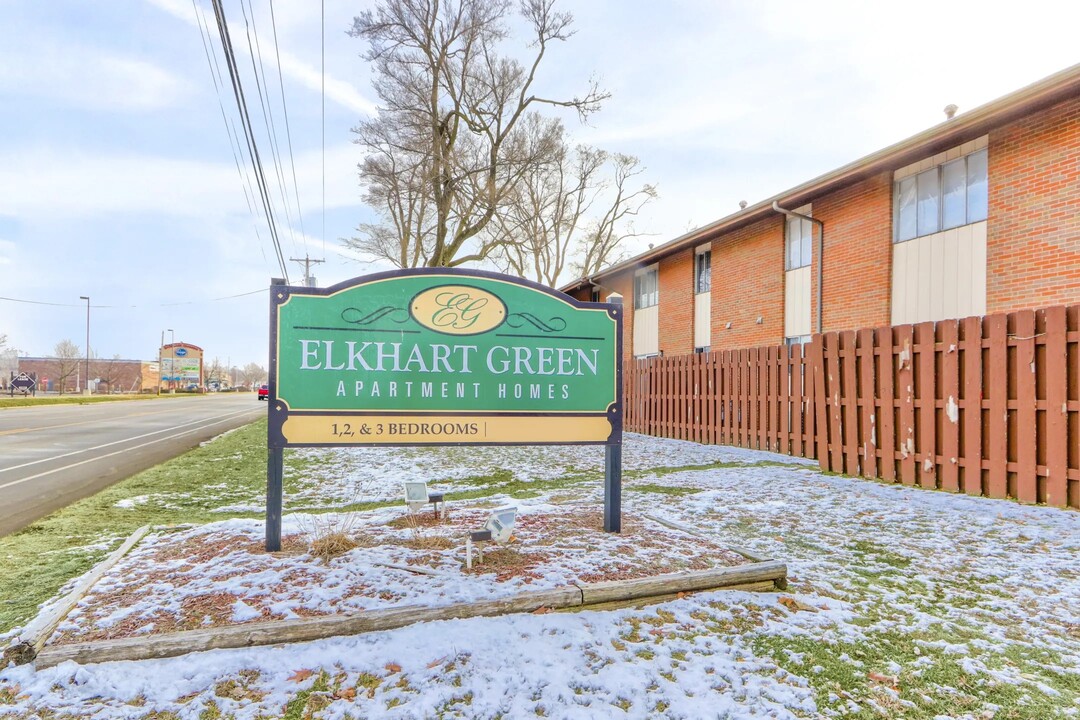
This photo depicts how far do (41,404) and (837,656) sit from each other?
4206cm

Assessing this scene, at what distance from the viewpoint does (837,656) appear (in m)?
2.83

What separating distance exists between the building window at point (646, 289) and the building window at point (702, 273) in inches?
81.0

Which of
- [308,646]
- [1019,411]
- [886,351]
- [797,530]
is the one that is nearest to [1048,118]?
[886,351]

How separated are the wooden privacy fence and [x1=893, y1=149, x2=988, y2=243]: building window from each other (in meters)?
3.43

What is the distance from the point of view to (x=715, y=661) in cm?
275

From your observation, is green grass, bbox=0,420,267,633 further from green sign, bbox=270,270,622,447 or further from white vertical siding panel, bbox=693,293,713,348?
white vertical siding panel, bbox=693,293,713,348

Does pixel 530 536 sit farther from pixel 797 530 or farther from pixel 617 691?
pixel 797 530

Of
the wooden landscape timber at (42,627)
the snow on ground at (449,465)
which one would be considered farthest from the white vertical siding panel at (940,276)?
the wooden landscape timber at (42,627)

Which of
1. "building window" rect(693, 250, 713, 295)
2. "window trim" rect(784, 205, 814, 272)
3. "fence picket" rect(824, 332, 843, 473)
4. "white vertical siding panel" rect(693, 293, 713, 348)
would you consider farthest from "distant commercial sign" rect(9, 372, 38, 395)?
"fence picket" rect(824, 332, 843, 473)

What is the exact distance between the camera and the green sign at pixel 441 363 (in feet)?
14.1

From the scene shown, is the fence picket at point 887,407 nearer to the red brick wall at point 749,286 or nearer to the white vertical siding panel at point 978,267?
the white vertical siding panel at point 978,267

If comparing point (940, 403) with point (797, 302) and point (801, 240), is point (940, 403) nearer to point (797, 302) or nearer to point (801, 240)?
point (797, 302)

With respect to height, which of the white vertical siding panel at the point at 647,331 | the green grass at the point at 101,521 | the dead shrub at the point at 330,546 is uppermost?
the white vertical siding panel at the point at 647,331

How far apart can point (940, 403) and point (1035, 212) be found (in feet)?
13.7
